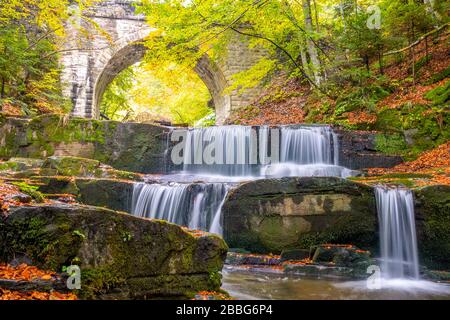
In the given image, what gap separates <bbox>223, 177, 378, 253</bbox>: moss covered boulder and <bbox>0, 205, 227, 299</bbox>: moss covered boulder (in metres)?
2.69

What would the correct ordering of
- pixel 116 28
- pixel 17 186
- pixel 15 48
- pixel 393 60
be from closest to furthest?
pixel 17 186
pixel 15 48
pixel 393 60
pixel 116 28

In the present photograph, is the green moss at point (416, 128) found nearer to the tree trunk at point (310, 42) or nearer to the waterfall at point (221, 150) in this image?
the tree trunk at point (310, 42)

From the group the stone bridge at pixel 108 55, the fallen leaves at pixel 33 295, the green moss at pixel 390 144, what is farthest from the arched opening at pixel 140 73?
the fallen leaves at pixel 33 295

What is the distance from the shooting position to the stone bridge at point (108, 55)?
16.6 m

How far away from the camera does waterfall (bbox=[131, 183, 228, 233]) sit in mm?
6836

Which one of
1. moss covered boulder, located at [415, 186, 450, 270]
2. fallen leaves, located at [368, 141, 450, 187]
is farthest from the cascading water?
moss covered boulder, located at [415, 186, 450, 270]

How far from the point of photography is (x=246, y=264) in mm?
5848

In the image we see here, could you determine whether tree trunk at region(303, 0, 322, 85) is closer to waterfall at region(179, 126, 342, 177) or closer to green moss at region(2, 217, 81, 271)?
waterfall at region(179, 126, 342, 177)

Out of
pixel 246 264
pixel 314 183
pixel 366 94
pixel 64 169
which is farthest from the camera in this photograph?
pixel 366 94

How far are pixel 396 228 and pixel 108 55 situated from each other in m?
15.0

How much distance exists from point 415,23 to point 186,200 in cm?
870

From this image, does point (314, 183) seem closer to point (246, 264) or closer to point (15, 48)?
point (246, 264)

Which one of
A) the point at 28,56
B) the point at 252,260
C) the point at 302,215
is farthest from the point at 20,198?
the point at 28,56
